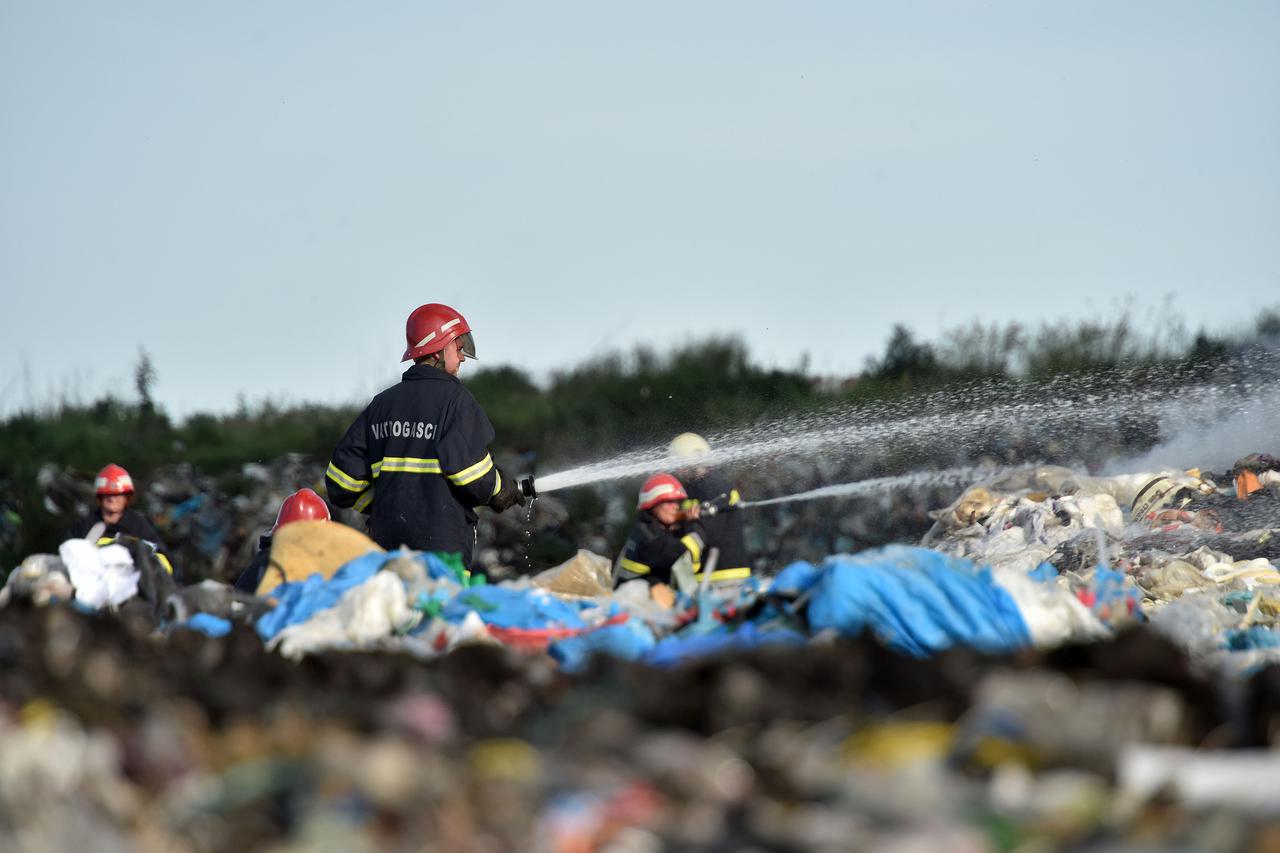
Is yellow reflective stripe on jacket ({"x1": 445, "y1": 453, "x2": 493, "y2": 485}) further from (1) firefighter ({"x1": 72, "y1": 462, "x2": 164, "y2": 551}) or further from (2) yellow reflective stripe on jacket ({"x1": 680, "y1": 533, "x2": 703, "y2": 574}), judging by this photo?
(1) firefighter ({"x1": 72, "y1": 462, "x2": 164, "y2": 551})

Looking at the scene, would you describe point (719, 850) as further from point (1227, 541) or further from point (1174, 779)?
point (1227, 541)

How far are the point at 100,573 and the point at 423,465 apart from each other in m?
1.99

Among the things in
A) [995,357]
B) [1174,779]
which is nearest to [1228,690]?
[1174,779]

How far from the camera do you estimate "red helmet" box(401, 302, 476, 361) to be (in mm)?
7277

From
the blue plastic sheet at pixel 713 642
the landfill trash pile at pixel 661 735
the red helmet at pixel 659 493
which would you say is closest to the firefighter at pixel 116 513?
the red helmet at pixel 659 493

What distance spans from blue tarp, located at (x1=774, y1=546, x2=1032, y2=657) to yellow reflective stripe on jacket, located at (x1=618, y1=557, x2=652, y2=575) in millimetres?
2821

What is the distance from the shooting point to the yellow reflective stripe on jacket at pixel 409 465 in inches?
271

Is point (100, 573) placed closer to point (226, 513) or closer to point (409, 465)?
point (409, 465)

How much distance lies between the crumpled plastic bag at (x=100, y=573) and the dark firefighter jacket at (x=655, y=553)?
2649mm

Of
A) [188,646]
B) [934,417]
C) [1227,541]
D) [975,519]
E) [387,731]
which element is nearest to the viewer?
[387,731]

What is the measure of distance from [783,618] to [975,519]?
7.00m

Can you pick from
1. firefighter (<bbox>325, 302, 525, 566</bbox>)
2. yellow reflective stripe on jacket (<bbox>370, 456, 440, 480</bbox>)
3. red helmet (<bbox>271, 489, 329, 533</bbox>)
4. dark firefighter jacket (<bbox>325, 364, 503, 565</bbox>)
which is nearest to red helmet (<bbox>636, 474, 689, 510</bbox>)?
firefighter (<bbox>325, 302, 525, 566</bbox>)

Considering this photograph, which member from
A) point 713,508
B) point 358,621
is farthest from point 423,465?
point 358,621

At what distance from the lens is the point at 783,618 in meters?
4.45
